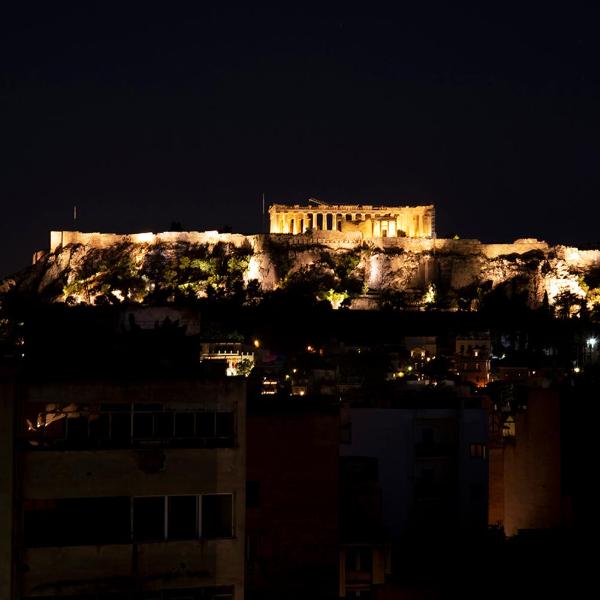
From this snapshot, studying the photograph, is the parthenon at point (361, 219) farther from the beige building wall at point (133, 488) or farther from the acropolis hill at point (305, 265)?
the beige building wall at point (133, 488)

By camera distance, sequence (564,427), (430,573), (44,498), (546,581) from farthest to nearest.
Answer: (564,427) < (430,573) < (546,581) < (44,498)

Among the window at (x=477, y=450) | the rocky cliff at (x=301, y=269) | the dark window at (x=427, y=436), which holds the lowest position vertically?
the window at (x=477, y=450)

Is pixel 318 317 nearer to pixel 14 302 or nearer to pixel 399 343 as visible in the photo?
pixel 399 343

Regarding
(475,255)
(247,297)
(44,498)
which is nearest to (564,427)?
(44,498)

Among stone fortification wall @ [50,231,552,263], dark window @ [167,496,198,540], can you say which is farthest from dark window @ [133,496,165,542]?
stone fortification wall @ [50,231,552,263]

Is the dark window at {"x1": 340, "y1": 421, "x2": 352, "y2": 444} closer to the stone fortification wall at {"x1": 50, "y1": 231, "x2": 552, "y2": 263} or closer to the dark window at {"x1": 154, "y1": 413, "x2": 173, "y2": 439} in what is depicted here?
the dark window at {"x1": 154, "y1": 413, "x2": 173, "y2": 439}

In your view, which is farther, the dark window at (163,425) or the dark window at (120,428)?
the dark window at (163,425)

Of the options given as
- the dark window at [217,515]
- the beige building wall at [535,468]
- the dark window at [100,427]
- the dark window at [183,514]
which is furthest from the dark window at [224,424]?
the beige building wall at [535,468]
